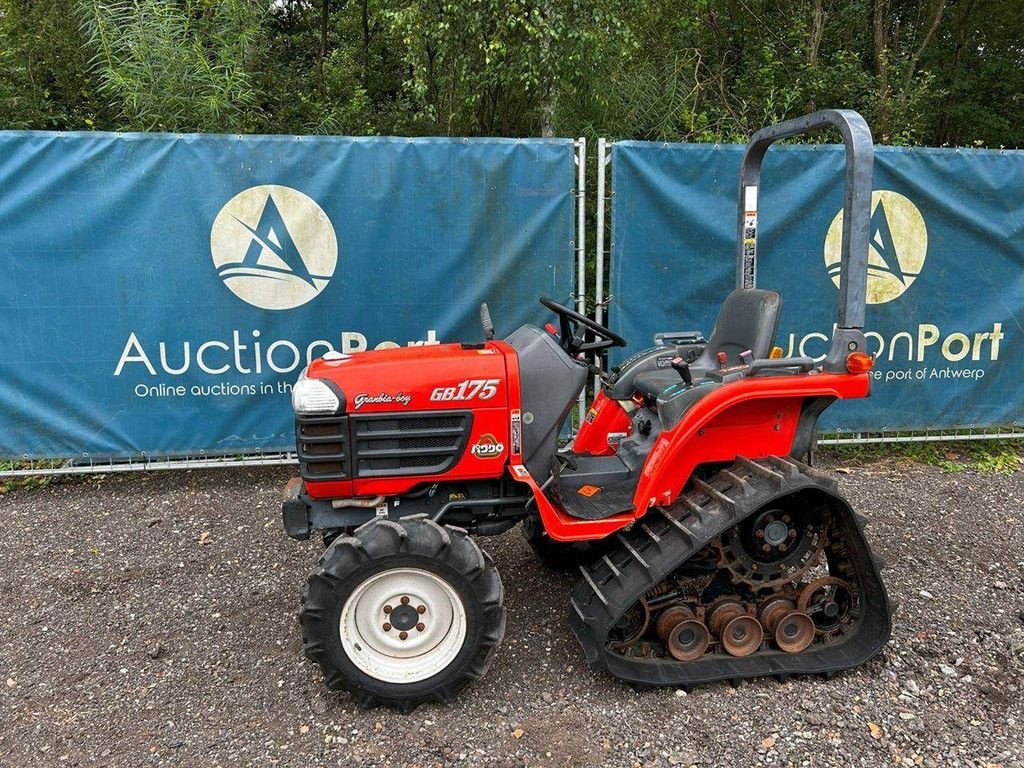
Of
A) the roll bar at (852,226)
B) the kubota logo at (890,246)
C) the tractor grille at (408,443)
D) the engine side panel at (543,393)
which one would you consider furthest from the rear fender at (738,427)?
the kubota logo at (890,246)

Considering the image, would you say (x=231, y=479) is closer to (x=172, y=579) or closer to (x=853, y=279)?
(x=172, y=579)

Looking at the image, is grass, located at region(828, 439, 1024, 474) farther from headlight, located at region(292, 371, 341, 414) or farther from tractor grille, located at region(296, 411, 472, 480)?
headlight, located at region(292, 371, 341, 414)

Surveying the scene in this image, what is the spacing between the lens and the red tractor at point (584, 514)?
263 cm

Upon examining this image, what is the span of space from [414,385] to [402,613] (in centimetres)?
83

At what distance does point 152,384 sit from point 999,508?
531 cm

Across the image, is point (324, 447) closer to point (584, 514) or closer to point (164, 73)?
point (584, 514)

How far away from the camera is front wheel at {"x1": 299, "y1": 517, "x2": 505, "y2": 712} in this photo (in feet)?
8.39

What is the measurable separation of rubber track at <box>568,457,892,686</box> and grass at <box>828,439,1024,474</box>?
268cm

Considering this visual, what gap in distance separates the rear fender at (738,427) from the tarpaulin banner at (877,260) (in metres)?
1.99

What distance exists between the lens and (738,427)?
2947 mm

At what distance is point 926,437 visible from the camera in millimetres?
5301

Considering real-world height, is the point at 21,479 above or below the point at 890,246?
below

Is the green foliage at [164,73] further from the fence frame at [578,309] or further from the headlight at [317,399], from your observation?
the headlight at [317,399]

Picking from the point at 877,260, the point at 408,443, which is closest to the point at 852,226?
the point at 408,443
